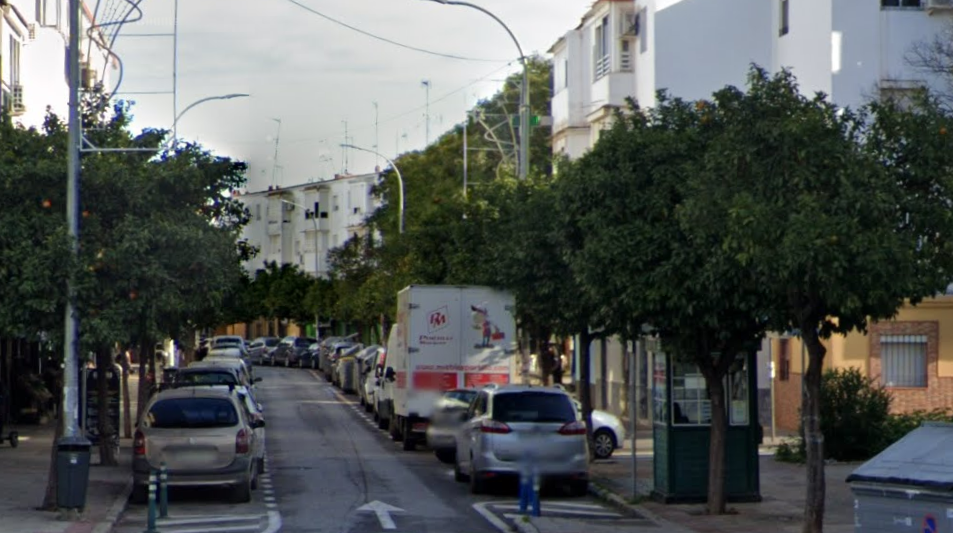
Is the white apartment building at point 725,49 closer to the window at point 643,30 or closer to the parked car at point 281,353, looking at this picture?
the window at point 643,30

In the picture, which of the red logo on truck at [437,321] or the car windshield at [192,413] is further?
the red logo on truck at [437,321]

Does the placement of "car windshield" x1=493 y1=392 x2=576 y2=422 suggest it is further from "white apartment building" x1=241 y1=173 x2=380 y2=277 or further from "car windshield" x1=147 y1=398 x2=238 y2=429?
"white apartment building" x1=241 y1=173 x2=380 y2=277

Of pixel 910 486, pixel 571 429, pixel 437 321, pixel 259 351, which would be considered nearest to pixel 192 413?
pixel 571 429

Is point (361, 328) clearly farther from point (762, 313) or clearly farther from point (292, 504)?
point (762, 313)

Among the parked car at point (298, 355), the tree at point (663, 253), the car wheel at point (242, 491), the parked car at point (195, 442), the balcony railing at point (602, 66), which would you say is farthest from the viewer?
the parked car at point (298, 355)

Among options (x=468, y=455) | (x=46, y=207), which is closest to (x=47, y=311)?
(x=46, y=207)

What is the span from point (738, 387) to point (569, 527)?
3.59m

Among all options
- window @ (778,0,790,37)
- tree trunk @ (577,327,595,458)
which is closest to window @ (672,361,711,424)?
tree trunk @ (577,327,595,458)

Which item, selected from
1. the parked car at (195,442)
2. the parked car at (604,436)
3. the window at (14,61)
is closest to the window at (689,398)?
the parked car at (195,442)

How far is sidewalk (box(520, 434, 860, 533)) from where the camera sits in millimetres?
18484

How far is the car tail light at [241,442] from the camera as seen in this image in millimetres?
20828

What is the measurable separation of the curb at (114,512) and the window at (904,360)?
1730 cm

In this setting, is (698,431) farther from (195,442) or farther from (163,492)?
(163,492)

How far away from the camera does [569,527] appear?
1862 centimetres
